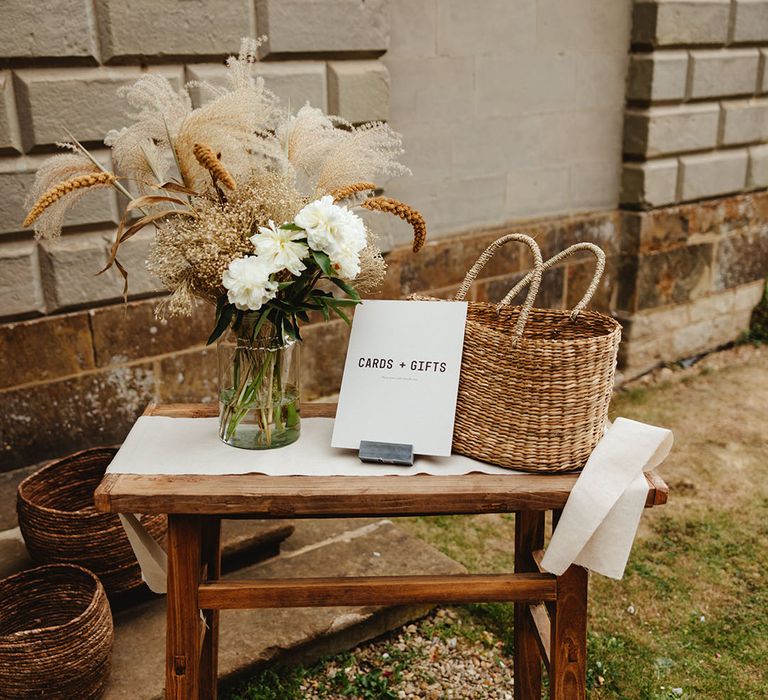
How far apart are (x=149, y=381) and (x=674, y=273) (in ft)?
10.8

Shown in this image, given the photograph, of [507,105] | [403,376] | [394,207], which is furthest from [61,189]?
[507,105]

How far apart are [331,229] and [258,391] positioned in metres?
0.40

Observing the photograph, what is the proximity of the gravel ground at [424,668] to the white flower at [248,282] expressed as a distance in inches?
53.4

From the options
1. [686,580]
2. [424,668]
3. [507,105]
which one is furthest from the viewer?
[507,105]

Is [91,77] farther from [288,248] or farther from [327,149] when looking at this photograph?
[288,248]

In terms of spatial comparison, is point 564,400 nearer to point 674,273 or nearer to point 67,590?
point 67,590

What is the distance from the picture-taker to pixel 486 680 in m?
2.51

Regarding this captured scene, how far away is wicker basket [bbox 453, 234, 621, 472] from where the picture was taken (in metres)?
1.65

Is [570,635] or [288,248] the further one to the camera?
[570,635]

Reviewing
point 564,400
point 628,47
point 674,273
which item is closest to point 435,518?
point 564,400

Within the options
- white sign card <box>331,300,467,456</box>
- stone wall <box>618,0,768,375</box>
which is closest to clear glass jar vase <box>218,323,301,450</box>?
white sign card <box>331,300,467,456</box>

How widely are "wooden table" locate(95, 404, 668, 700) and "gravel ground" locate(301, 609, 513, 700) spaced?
0.68 meters

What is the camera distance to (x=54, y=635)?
2.00 m

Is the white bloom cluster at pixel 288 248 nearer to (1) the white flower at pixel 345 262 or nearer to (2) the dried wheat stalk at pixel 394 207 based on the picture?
(1) the white flower at pixel 345 262
